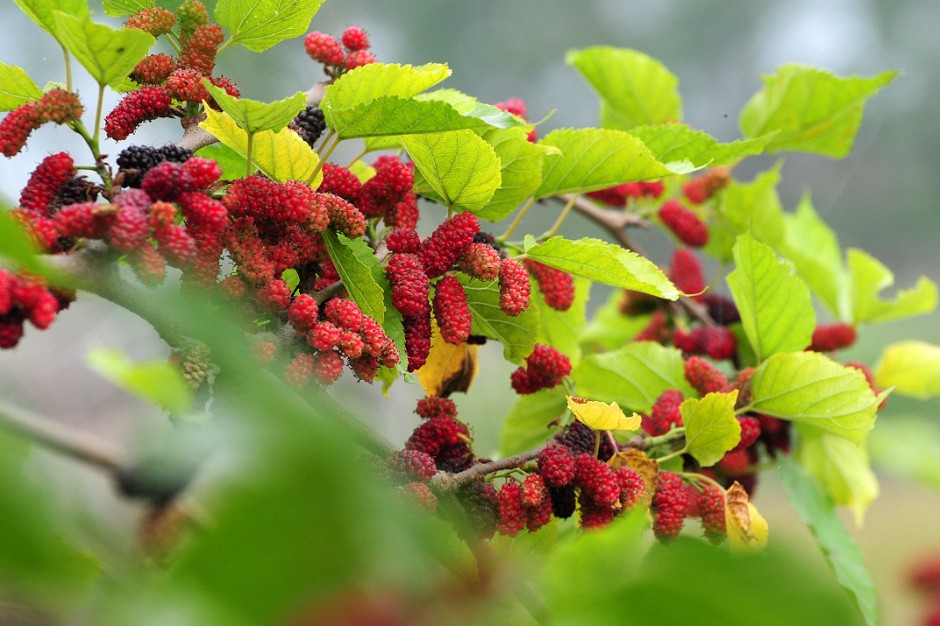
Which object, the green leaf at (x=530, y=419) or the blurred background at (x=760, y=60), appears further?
the blurred background at (x=760, y=60)

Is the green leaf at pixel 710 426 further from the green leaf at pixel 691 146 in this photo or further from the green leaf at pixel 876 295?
the green leaf at pixel 876 295

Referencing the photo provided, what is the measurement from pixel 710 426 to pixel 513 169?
0.15 meters

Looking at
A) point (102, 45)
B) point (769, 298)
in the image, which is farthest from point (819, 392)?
point (102, 45)

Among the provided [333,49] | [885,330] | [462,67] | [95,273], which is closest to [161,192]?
[95,273]

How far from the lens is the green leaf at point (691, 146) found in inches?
17.1

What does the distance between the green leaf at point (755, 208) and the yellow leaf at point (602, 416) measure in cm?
35

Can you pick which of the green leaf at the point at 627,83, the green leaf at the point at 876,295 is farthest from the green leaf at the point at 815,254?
the green leaf at the point at 627,83

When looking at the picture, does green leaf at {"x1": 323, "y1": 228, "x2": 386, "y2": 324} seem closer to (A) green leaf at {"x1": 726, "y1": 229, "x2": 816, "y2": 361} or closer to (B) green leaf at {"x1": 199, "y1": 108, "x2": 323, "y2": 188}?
(B) green leaf at {"x1": 199, "y1": 108, "x2": 323, "y2": 188}

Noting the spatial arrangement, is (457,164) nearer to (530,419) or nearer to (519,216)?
(519,216)

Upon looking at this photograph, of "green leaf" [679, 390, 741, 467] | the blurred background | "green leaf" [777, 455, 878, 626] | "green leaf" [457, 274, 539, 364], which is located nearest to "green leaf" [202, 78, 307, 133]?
"green leaf" [457, 274, 539, 364]

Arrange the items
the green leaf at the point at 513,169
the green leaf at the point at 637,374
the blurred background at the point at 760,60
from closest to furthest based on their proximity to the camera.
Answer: the green leaf at the point at 513,169 < the green leaf at the point at 637,374 < the blurred background at the point at 760,60

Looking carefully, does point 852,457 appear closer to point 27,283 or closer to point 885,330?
point 27,283

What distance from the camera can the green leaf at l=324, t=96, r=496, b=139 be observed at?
325 millimetres

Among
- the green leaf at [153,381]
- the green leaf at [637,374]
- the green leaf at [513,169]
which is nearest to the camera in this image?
→ the green leaf at [153,381]
